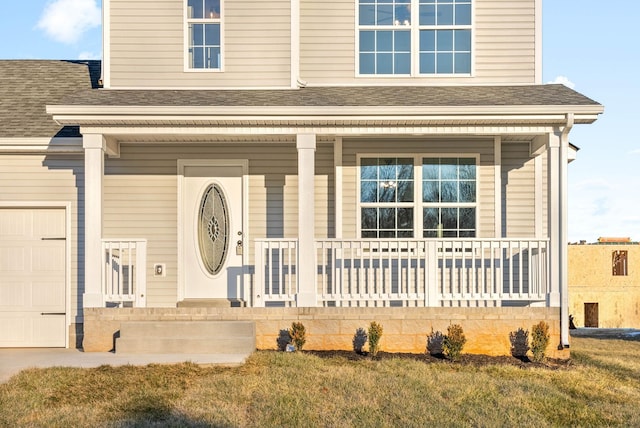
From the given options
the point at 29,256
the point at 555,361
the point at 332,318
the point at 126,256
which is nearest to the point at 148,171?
the point at 126,256

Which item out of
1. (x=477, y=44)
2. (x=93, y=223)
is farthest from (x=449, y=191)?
(x=93, y=223)

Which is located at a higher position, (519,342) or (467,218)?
(467,218)

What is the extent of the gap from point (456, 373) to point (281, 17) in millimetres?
6099

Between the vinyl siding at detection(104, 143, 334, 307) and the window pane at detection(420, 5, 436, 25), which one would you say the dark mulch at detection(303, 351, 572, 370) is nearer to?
the vinyl siding at detection(104, 143, 334, 307)

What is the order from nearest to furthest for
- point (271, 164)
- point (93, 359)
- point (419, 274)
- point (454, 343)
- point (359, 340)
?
point (93, 359) < point (454, 343) < point (359, 340) < point (419, 274) < point (271, 164)

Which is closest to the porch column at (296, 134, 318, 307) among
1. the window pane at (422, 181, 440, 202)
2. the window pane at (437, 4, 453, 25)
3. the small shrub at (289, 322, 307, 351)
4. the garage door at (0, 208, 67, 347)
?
the small shrub at (289, 322, 307, 351)

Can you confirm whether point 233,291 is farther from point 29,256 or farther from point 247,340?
point 29,256

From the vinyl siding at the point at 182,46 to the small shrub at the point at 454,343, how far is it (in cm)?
463

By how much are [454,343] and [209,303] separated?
151 inches

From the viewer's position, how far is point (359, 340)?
32.1 feet

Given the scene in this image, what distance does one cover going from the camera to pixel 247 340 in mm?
9453

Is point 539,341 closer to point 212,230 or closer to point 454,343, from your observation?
point 454,343

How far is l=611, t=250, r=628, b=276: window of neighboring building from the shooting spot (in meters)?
34.2

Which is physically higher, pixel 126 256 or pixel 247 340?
pixel 126 256
